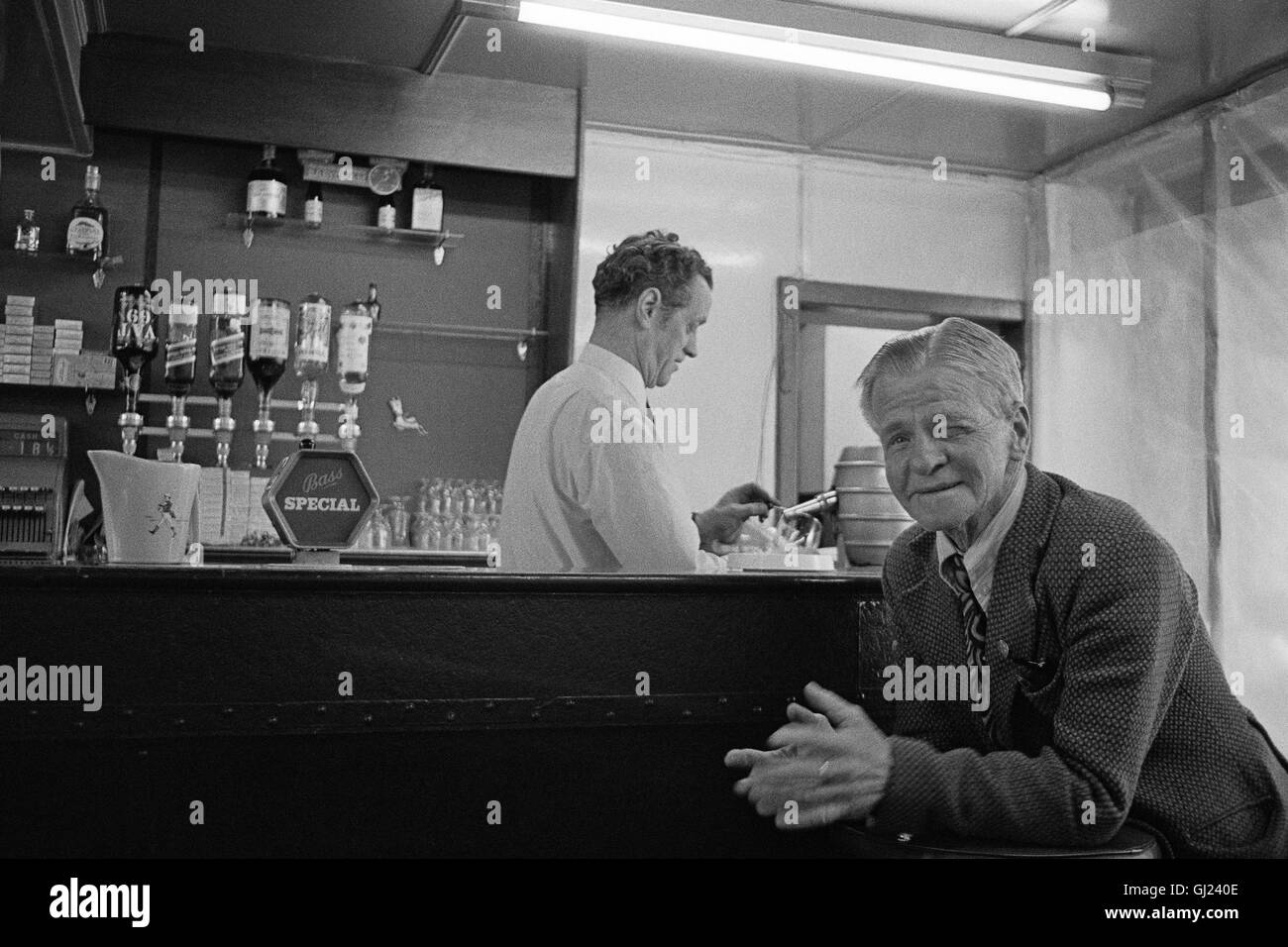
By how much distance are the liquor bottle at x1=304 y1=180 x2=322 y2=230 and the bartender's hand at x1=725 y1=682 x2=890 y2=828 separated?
356 centimetres

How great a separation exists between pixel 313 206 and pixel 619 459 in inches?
106

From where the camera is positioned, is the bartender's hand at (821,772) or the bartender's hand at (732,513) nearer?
the bartender's hand at (821,772)

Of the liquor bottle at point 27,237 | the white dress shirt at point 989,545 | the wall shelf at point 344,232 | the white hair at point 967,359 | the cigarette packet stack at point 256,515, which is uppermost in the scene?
the wall shelf at point 344,232

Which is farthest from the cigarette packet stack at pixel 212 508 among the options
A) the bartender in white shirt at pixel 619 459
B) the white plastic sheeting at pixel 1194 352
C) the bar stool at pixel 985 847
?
the white plastic sheeting at pixel 1194 352

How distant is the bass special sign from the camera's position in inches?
81.4

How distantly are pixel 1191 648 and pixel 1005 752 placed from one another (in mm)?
299

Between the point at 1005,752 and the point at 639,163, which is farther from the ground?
the point at 639,163

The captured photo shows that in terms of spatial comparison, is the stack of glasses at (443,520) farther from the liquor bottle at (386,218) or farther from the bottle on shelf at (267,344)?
the bottle on shelf at (267,344)

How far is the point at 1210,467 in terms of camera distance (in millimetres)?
5039

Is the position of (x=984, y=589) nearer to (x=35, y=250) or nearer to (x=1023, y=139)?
(x=35, y=250)

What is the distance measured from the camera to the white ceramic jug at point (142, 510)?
1.85m

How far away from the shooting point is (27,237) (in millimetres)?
4270

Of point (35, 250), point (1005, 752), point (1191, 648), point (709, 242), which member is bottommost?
point (1005, 752)
